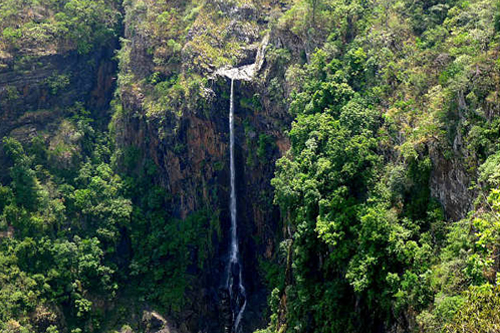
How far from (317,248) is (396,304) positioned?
5553 millimetres

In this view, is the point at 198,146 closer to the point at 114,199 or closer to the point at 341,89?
the point at 114,199

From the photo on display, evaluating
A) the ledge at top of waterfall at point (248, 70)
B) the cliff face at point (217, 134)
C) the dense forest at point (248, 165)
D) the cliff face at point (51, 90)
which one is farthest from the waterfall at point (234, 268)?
the cliff face at point (51, 90)

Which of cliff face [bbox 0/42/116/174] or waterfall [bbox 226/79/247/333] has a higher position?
cliff face [bbox 0/42/116/174]

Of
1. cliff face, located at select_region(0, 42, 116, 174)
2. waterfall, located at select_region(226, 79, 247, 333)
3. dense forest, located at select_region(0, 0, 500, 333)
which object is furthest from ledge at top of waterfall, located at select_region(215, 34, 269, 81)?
cliff face, located at select_region(0, 42, 116, 174)

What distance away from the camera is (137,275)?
35094 mm

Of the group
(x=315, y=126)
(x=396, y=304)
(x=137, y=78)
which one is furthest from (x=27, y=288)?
(x=396, y=304)

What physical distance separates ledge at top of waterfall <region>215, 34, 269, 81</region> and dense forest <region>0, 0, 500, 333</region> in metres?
0.19

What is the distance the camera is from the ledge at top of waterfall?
32906mm

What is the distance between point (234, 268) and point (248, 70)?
41.1 ft

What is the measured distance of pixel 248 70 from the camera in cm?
3372

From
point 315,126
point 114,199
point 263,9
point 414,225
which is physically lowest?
point 114,199

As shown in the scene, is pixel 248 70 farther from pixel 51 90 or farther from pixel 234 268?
pixel 51 90

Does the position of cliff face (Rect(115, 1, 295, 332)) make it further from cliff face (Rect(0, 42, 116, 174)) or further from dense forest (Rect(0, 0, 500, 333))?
cliff face (Rect(0, 42, 116, 174))

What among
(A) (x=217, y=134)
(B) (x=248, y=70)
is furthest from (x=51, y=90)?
(B) (x=248, y=70)
